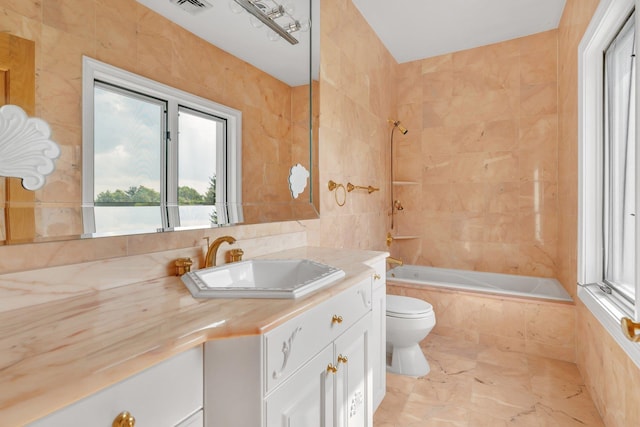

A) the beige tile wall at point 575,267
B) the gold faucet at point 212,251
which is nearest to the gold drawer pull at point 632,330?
the beige tile wall at point 575,267

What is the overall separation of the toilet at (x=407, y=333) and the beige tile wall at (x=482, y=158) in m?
1.44

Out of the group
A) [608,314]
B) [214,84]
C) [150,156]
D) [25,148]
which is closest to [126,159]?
[150,156]

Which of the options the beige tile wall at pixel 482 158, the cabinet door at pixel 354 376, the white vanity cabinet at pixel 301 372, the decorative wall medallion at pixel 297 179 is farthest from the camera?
the beige tile wall at pixel 482 158

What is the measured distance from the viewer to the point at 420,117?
11.9 ft

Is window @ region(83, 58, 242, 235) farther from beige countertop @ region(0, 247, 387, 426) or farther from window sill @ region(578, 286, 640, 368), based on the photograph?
window sill @ region(578, 286, 640, 368)

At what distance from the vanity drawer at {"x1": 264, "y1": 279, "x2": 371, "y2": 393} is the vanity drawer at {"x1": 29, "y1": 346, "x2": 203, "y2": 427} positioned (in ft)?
0.57

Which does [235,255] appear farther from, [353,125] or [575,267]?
[575,267]

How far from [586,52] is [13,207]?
2.94 meters

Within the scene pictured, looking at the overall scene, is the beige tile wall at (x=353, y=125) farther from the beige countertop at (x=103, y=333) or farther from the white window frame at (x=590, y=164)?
the white window frame at (x=590, y=164)

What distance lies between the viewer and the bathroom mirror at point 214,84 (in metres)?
0.88

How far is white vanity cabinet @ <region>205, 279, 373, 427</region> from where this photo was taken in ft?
2.56

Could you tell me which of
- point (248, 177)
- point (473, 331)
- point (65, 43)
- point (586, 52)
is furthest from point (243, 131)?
point (473, 331)

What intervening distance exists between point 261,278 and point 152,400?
31.7 inches

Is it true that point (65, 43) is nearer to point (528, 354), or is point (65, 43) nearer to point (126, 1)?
point (126, 1)
